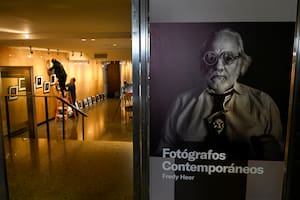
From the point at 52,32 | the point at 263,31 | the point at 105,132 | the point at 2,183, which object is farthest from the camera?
the point at 105,132

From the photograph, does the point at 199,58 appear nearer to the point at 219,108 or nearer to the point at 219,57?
the point at 219,57

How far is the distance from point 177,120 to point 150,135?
0.17 m

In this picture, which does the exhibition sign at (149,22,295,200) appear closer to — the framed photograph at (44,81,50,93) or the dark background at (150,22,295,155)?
the dark background at (150,22,295,155)

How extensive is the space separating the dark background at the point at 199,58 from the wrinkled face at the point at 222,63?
45 millimetres

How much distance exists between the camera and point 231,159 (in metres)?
1.34

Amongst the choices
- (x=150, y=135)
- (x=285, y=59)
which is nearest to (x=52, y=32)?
(x=150, y=135)

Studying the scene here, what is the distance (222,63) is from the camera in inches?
49.3

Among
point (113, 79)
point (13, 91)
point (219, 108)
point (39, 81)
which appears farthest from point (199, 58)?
point (113, 79)

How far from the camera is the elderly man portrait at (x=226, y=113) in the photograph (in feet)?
4.09

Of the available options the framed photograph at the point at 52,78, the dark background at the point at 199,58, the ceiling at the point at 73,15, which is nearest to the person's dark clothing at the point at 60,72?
the framed photograph at the point at 52,78

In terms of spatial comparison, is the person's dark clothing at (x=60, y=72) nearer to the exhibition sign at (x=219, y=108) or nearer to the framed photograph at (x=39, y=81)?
the framed photograph at (x=39, y=81)

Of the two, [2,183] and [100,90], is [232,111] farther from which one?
[100,90]

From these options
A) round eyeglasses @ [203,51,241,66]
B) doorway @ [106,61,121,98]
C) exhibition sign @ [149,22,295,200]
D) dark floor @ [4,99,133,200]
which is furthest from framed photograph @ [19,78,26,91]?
doorway @ [106,61,121,98]

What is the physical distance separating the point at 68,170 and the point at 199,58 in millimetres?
2541
